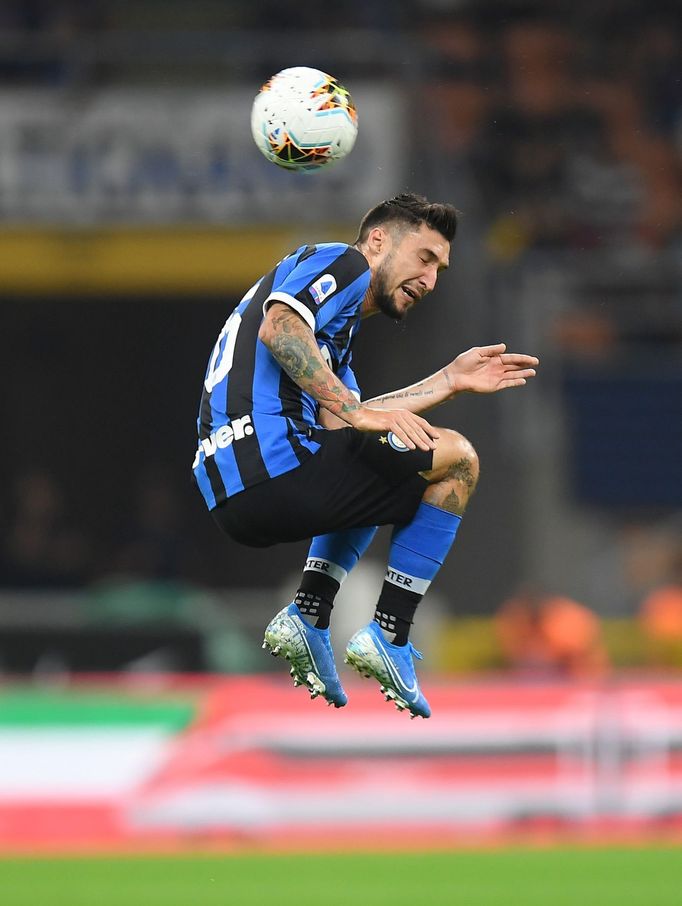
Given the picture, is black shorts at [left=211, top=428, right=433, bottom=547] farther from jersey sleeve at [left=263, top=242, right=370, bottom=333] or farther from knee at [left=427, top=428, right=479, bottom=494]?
jersey sleeve at [left=263, top=242, right=370, bottom=333]

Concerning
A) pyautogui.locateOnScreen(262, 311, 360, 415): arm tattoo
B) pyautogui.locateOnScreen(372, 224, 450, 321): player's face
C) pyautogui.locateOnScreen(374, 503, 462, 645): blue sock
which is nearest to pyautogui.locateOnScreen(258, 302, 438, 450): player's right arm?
pyautogui.locateOnScreen(262, 311, 360, 415): arm tattoo

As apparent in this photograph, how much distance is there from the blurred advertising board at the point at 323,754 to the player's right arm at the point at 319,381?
748cm

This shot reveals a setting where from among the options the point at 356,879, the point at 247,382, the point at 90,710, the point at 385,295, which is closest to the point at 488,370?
the point at 385,295

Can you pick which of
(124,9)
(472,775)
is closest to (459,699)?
(472,775)

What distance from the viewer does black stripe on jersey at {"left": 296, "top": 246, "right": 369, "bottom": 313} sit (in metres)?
6.53

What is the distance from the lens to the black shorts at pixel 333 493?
6.69 meters

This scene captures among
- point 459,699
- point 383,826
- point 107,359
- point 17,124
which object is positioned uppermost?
point 17,124

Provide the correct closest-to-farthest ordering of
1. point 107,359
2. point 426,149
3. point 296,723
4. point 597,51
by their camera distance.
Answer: point 296,723 < point 426,149 < point 597,51 < point 107,359

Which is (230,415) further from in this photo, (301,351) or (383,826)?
(383,826)

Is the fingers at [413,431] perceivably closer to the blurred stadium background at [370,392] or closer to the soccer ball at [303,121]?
the soccer ball at [303,121]

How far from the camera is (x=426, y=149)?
15.9m

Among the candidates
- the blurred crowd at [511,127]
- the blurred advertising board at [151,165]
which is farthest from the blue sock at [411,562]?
the blurred advertising board at [151,165]

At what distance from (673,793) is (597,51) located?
26.7 feet

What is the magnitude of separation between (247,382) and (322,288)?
0.48 m
